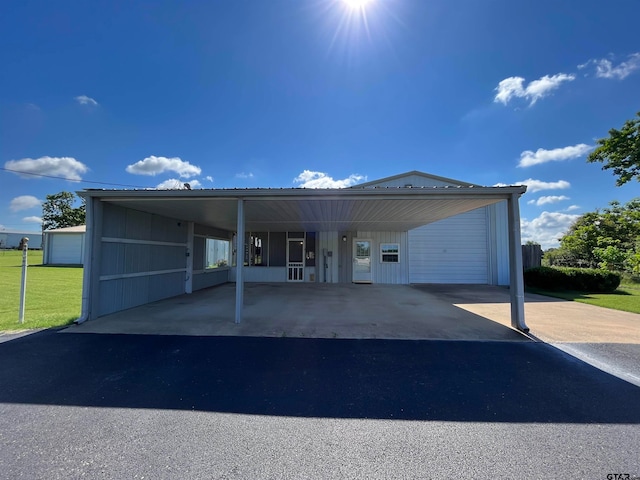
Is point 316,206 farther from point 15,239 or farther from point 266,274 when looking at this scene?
point 15,239

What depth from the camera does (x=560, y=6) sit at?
7168mm

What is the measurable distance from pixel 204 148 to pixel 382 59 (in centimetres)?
890

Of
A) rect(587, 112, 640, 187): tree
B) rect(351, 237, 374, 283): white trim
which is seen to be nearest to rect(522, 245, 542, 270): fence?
rect(587, 112, 640, 187): tree

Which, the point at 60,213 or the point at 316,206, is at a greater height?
the point at 60,213

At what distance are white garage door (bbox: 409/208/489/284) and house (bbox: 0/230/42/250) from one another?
201ft

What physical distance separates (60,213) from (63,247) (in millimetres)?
24058

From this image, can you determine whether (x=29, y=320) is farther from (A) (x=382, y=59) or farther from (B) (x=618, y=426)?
(A) (x=382, y=59)

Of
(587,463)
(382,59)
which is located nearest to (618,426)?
(587,463)

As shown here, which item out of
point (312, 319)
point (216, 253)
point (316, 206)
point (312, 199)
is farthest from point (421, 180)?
point (216, 253)

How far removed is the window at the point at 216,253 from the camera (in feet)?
37.5

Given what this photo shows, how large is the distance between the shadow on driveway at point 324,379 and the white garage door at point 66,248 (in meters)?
21.6

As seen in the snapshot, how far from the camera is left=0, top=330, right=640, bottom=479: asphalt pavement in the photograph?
75.0 inches

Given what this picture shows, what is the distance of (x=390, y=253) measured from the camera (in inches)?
519

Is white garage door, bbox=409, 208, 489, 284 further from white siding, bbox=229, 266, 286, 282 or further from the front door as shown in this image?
white siding, bbox=229, 266, 286, 282
